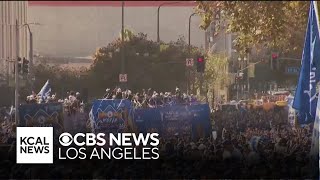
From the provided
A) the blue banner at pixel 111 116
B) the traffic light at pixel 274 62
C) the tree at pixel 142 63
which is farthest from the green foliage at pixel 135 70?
the traffic light at pixel 274 62

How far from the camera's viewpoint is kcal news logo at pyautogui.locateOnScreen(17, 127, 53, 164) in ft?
13.4

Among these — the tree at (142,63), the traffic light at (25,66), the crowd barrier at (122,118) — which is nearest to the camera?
the traffic light at (25,66)

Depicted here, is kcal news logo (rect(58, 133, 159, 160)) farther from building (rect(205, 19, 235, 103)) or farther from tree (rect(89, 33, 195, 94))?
building (rect(205, 19, 235, 103))

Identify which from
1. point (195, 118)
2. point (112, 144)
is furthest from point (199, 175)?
point (112, 144)

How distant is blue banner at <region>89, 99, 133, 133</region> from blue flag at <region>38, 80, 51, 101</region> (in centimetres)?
39

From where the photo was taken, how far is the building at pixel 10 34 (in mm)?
3885

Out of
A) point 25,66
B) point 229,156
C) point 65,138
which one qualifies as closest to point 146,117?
point 65,138

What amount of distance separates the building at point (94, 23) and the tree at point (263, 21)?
0.60 ft

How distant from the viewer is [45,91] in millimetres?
3977

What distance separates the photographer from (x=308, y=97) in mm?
4199

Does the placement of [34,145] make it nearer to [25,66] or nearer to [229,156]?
[25,66]

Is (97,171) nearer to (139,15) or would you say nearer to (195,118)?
(195,118)

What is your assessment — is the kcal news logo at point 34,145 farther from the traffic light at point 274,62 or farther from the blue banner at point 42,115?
the traffic light at point 274,62

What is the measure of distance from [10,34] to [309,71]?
247 centimetres
